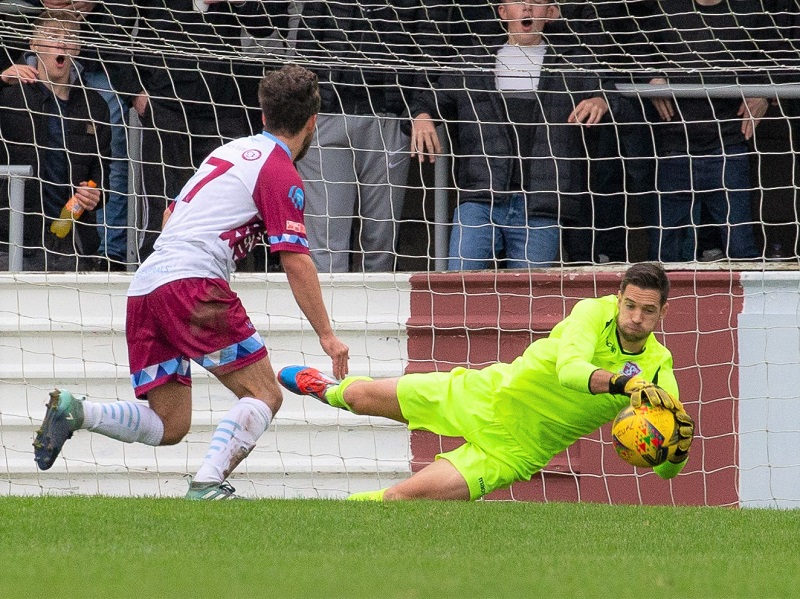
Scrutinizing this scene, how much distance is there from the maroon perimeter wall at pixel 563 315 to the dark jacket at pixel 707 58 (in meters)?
1.07

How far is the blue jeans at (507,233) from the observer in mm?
8273

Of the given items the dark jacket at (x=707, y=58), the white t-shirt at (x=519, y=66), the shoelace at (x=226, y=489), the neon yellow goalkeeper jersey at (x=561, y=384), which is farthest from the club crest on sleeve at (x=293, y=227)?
the dark jacket at (x=707, y=58)

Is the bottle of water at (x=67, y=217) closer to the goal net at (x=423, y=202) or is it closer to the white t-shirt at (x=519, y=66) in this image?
the goal net at (x=423, y=202)

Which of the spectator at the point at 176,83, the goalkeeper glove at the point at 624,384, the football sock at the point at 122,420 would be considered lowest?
the football sock at the point at 122,420

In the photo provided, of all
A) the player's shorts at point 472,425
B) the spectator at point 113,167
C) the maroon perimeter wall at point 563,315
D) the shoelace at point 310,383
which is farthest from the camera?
the spectator at point 113,167

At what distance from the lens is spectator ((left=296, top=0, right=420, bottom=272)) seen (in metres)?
8.40

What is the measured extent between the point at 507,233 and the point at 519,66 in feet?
3.46

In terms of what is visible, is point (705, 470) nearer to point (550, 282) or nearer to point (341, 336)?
point (550, 282)

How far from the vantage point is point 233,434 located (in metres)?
5.50

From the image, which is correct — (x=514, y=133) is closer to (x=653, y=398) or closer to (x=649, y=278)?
(x=649, y=278)

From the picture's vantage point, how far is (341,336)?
8.06 m

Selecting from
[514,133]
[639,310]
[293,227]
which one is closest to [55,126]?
[514,133]

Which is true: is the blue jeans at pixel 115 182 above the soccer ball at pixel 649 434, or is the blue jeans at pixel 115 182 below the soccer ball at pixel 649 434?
above

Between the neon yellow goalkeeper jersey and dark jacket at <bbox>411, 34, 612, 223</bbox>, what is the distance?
2123 millimetres
